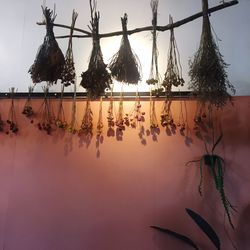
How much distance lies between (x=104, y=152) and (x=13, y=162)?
26.4 inches

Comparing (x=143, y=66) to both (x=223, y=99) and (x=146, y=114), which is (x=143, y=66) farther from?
(x=223, y=99)

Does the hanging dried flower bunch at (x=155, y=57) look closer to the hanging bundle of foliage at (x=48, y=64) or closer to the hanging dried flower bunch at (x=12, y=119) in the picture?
the hanging bundle of foliage at (x=48, y=64)

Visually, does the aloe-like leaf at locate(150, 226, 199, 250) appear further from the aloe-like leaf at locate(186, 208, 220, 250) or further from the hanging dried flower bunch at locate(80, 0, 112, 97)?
the hanging dried flower bunch at locate(80, 0, 112, 97)

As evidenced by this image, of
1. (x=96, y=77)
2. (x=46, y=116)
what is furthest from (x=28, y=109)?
(x=96, y=77)

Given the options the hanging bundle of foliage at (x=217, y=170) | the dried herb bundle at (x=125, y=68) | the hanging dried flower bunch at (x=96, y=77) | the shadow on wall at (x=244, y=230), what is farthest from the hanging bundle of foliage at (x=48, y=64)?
the shadow on wall at (x=244, y=230)

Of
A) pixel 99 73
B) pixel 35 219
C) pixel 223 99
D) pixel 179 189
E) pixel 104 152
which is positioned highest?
pixel 99 73

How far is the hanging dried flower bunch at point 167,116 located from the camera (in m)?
2.06

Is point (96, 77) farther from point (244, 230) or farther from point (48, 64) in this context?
point (244, 230)

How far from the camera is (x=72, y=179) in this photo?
2090mm

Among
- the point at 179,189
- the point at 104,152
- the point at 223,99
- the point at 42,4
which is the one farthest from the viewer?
the point at 42,4

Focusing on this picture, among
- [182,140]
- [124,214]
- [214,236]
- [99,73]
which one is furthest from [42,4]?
[214,236]

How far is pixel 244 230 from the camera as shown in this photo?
187 cm

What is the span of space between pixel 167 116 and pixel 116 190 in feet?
1.99

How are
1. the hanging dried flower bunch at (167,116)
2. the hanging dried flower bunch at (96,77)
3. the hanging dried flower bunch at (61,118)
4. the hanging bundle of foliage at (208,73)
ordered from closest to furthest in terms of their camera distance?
the hanging bundle of foliage at (208,73)
the hanging dried flower bunch at (96,77)
the hanging dried flower bunch at (167,116)
the hanging dried flower bunch at (61,118)
